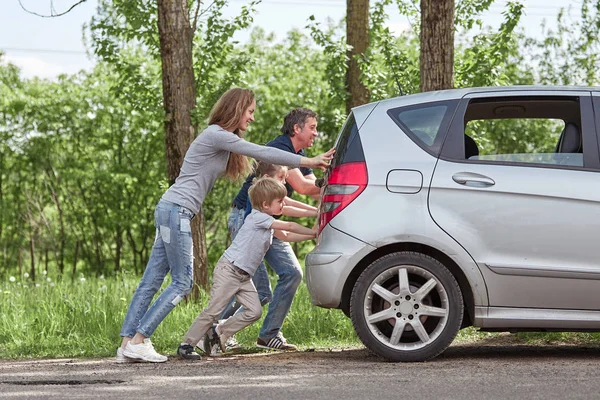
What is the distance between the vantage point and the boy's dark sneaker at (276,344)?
26.6 ft

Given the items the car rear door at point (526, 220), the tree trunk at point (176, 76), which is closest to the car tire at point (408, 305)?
the car rear door at point (526, 220)

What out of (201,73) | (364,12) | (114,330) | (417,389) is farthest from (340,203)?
(364,12)

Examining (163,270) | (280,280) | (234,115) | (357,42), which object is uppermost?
(357,42)

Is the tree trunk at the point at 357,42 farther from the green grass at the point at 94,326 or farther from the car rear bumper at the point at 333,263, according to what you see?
the car rear bumper at the point at 333,263

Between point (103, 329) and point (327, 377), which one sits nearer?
point (327, 377)

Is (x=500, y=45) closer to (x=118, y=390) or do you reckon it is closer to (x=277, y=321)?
(x=277, y=321)

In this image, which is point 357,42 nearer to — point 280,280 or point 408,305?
point 280,280

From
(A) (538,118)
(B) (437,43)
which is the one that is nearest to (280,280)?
(A) (538,118)

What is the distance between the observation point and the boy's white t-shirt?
24.5ft

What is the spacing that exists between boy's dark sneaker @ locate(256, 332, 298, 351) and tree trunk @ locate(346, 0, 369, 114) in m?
7.70

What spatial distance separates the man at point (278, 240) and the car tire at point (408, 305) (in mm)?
1099

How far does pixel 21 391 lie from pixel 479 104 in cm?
343

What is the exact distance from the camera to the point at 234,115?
296 inches

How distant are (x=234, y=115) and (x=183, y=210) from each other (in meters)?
0.75
